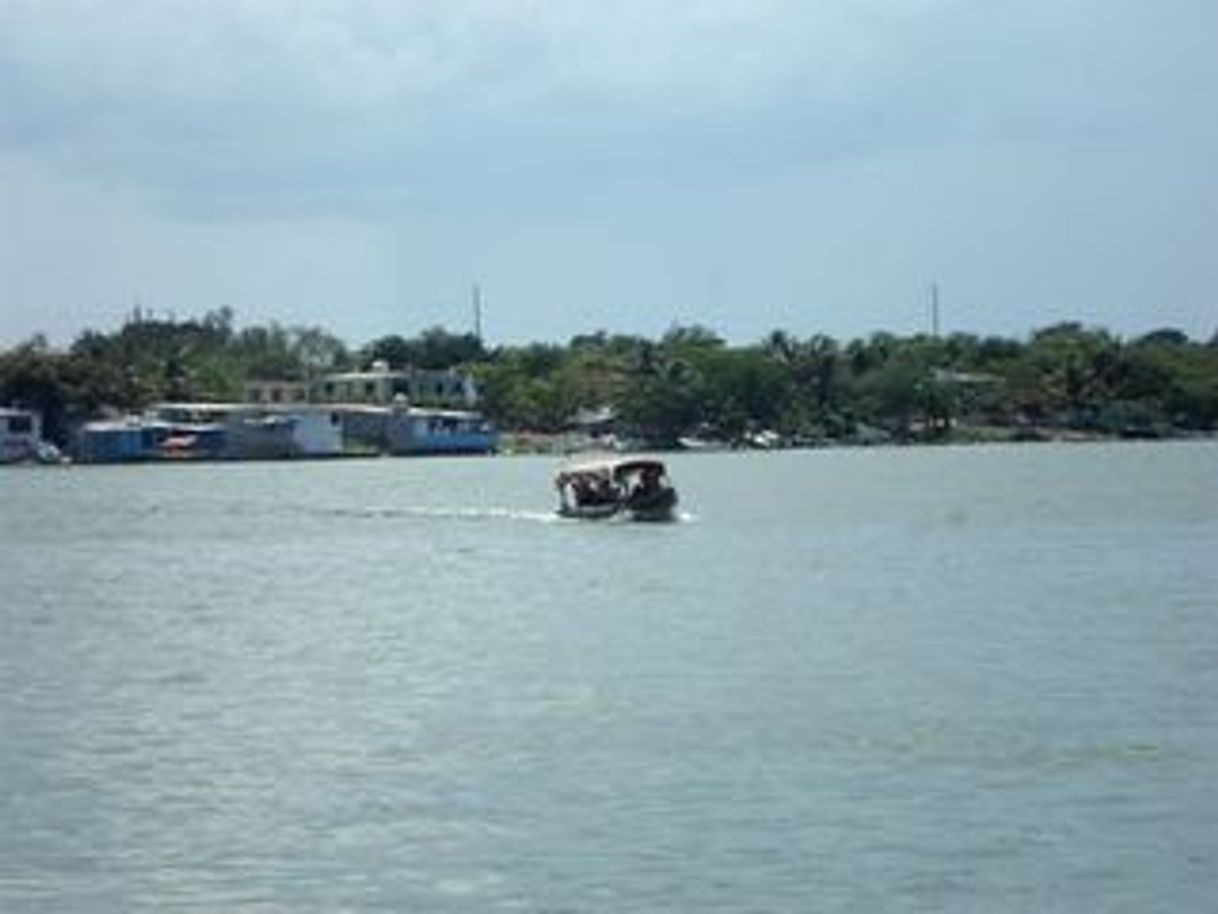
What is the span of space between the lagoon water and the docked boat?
7.75 m

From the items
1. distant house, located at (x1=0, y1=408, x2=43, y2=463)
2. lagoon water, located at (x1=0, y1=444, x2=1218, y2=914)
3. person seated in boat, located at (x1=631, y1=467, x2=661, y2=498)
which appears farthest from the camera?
distant house, located at (x1=0, y1=408, x2=43, y2=463)

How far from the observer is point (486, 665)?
128ft

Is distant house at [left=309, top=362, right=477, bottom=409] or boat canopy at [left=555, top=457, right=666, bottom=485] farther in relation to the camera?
distant house at [left=309, top=362, right=477, bottom=409]

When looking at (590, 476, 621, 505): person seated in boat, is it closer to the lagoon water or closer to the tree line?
the lagoon water

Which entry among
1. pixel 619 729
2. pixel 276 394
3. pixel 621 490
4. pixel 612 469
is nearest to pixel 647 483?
pixel 621 490

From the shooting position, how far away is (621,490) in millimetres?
79812

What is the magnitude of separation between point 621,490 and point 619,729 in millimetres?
49718

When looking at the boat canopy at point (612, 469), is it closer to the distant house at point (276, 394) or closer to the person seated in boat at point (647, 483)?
the person seated in boat at point (647, 483)

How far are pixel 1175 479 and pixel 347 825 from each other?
99771 mm

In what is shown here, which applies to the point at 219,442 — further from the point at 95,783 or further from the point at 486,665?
the point at 95,783

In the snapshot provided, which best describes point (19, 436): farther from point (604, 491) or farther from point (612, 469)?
point (604, 491)

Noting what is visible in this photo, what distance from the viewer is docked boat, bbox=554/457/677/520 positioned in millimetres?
78812

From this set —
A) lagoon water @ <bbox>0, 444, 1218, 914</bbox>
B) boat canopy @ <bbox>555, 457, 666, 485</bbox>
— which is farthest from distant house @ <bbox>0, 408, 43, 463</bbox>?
lagoon water @ <bbox>0, 444, 1218, 914</bbox>

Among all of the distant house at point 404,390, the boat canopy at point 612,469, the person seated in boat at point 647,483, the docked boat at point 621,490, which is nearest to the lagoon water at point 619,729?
the person seated in boat at point 647,483
